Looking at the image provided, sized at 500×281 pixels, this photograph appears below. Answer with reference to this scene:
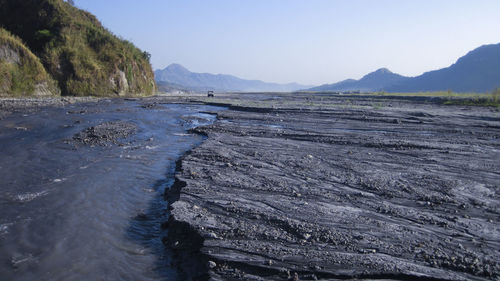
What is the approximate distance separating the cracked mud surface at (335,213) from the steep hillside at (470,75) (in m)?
129

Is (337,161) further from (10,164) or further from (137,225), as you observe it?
(10,164)

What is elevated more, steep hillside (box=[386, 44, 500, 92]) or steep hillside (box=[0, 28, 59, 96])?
steep hillside (box=[386, 44, 500, 92])

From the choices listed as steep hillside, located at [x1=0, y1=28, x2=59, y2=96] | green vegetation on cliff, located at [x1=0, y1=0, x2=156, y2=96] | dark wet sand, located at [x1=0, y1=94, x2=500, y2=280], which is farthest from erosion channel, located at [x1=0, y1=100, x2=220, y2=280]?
green vegetation on cliff, located at [x1=0, y1=0, x2=156, y2=96]

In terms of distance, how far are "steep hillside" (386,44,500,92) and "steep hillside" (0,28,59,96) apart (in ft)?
425

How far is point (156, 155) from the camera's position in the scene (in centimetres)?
1123

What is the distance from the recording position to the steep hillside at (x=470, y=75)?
124m

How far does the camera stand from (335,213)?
608 centimetres

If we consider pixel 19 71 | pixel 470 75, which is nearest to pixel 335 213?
pixel 19 71

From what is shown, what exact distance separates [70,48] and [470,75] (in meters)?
159

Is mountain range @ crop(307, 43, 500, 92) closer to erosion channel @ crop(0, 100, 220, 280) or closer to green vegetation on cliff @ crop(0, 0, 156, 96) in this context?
green vegetation on cliff @ crop(0, 0, 156, 96)

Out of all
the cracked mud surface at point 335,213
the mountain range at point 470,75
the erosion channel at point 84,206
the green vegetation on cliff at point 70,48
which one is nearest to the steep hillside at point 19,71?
the green vegetation on cliff at point 70,48

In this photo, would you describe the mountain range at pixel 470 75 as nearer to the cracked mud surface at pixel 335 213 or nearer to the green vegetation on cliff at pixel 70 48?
the green vegetation on cliff at pixel 70 48

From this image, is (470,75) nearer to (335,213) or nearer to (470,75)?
(470,75)

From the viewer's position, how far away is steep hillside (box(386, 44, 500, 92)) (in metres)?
124
